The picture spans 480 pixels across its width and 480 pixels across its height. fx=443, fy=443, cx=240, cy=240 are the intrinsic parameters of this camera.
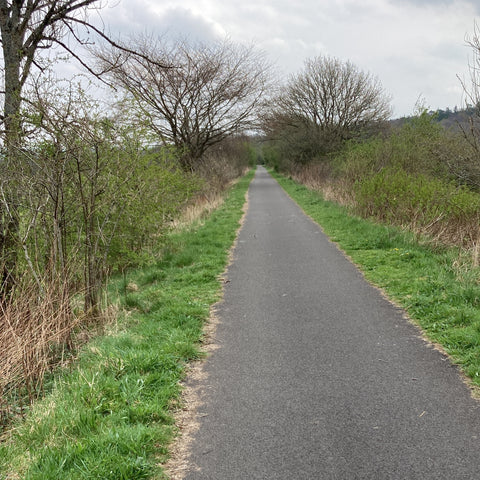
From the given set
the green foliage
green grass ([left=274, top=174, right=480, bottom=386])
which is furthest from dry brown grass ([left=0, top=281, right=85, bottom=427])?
the green foliage

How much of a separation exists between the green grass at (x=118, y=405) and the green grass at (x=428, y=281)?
2713 mm

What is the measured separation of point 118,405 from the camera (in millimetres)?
3529

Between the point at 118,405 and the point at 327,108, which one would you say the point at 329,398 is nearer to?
the point at 118,405

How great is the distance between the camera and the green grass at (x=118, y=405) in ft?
9.25

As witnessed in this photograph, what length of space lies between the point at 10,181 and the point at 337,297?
4.69 m

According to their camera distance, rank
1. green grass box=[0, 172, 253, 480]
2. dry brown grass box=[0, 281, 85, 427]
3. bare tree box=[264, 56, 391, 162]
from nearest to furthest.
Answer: green grass box=[0, 172, 253, 480], dry brown grass box=[0, 281, 85, 427], bare tree box=[264, 56, 391, 162]

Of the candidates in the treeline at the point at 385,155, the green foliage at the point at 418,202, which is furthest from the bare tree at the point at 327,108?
the green foliage at the point at 418,202

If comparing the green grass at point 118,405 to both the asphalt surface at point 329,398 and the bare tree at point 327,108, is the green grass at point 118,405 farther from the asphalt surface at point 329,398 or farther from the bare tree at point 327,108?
the bare tree at point 327,108

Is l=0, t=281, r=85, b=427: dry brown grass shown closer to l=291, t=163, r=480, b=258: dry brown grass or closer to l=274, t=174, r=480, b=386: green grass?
l=274, t=174, r=480, b=386: green grass

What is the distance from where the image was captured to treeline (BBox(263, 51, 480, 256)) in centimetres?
944

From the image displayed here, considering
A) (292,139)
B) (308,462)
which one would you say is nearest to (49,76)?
(308,462)

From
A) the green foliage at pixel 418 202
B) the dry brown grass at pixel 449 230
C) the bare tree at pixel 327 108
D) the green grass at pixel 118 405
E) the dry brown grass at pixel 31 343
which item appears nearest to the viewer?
the green grass at pixel 118 405

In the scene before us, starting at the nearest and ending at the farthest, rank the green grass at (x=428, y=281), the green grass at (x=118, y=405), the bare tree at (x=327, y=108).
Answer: the green grass at (x=118, y=405) < the green grass at (x=428, y=281) < the bare tree at (x=327, y=108)

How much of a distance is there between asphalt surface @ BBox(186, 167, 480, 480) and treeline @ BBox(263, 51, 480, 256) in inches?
120
